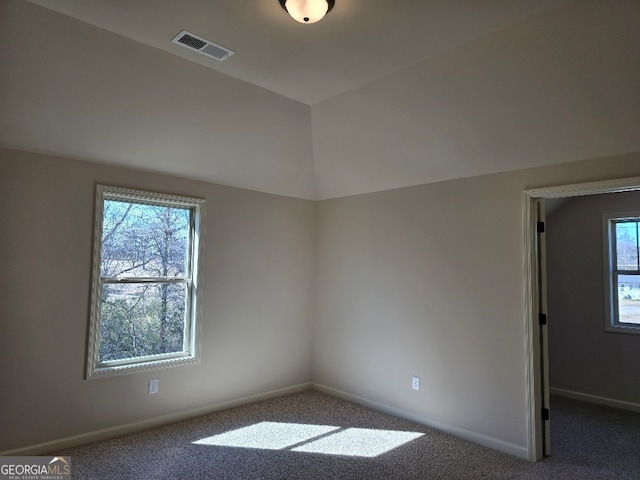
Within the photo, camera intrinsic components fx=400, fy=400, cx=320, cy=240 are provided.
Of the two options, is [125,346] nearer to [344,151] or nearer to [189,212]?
[189,212]

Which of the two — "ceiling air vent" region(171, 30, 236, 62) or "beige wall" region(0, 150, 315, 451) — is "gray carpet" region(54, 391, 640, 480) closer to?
"beige wall" region(0, 150, 315, 451)

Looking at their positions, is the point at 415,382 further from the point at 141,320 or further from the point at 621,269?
the point at 621,269

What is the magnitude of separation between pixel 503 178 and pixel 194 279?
2.93 m

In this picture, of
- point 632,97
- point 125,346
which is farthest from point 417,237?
point 125,346

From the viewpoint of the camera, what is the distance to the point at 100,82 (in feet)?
9.13

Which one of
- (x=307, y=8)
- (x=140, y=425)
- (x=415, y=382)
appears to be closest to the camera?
(x=307, y=8)

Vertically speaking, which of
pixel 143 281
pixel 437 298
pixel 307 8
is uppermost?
pixel 307 8

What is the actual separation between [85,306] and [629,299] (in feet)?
17.7

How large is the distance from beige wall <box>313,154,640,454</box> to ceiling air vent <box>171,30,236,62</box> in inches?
82.9

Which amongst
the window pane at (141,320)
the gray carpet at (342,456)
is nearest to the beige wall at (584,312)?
the gray carpet at (342,456)

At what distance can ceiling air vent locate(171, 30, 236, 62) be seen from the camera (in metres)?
2.59

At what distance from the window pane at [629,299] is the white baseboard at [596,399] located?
85cm

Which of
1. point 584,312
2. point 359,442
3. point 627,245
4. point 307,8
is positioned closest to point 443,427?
point 359,442

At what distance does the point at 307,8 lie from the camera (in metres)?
2.07
